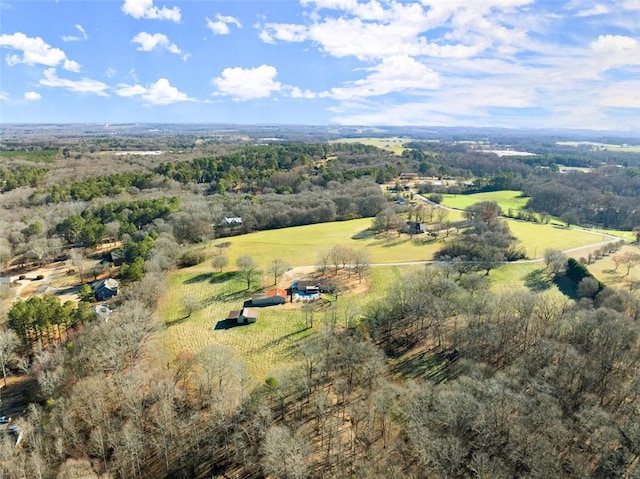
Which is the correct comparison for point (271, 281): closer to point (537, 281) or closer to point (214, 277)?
point (214, 277)

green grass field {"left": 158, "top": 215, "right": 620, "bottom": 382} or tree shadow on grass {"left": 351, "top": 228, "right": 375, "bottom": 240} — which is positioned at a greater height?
tree shadow on grass {"left": 351, "top": 228, "right": 375, "bottom": 240}

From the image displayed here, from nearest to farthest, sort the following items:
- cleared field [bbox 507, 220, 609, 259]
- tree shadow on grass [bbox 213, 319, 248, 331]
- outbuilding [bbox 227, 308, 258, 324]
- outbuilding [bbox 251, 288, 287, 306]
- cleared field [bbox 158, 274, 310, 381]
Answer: cleared field [bbox 158, 274, 310, 381]
tree shadow on grass [bbox 213, 319, 248, 331]
outbuilding [bbox 227, 308, 258, 324]
outbuilding [bbox 251, 288, 287, 306]
cleared field [bbox 507, 220, 609, 259]

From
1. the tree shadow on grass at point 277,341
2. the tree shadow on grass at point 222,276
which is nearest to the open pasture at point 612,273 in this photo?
the tree shadow on grass at point 277,341

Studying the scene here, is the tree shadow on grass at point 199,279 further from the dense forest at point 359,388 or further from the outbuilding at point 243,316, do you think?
the outbuilding at point 243,316

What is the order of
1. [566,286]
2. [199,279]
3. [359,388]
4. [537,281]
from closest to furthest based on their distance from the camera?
1. [359,388]
2. [566,286]
3. [537,281]
4. [199,279]

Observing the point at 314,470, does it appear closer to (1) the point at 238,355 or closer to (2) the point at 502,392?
(2) the point at 502,392

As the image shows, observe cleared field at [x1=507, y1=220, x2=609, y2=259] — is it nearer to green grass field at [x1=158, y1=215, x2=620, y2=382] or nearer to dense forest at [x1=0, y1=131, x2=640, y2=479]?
green grass field at [x1=158, y1=215, x2=620, y2=382]

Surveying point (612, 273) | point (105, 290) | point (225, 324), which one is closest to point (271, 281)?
point (225, 324)

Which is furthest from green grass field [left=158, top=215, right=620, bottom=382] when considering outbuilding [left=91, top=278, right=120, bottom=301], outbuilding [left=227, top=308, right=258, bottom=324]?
outbuilding [left=91, top=278, right=120, bottom=301]
